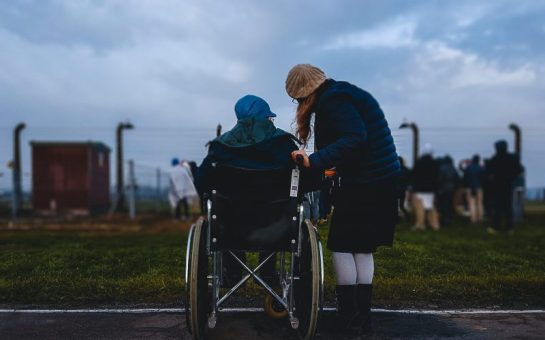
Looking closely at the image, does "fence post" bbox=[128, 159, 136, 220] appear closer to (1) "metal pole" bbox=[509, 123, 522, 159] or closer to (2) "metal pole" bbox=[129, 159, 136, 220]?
(2) "metal pole" bbox=[129, 159, 136, 220]

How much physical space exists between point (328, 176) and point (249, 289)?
1.69 m

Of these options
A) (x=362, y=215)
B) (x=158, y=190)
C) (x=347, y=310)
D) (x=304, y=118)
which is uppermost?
(x=304, y=118)

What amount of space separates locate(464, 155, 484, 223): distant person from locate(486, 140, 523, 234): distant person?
2.37 metres

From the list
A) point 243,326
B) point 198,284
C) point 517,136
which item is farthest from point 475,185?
point 198,284

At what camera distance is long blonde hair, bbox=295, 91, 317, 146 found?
4043 mm

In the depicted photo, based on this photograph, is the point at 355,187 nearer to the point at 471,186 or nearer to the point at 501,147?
the point at 501,147

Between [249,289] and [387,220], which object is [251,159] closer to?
[387,220]

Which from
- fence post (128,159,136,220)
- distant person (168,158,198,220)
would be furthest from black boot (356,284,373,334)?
fence post (128,159,136,220)

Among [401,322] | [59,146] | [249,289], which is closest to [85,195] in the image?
[59,146]

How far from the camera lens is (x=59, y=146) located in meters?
20.6

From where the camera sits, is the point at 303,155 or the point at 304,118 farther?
the point at 304,118

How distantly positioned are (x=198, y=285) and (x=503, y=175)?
984cm

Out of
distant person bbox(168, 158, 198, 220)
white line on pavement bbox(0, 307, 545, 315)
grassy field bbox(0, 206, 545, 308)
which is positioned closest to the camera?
white line on pavement bbox(0, 307, 545, 315)

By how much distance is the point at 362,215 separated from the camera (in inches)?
155
